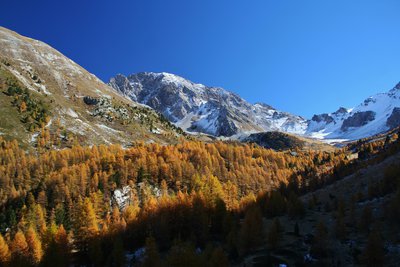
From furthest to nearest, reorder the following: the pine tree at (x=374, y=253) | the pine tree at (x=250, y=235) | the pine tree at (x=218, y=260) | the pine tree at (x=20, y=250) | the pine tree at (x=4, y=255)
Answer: the pine tree at (x=4, y=255)
the pine tree at (x=20, y=250)
the pine tree at (x=250, y=235)
the pine tree at (x=218, y=260)
the pine tree at (x=374, y=253)

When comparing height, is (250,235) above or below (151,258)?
below

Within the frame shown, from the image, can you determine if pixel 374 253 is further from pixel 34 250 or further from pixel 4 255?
pixel 4 255

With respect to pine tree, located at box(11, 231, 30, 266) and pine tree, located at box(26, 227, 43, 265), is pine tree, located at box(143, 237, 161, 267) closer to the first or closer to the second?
pine tree, located at box(11, 231, 30, 266)

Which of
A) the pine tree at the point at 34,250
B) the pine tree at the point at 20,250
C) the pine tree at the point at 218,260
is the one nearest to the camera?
the pine tree at the point at 218,260

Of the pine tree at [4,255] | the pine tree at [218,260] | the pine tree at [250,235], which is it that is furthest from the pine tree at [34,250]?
the pine tree at [250,235]

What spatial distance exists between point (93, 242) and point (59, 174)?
6669cm

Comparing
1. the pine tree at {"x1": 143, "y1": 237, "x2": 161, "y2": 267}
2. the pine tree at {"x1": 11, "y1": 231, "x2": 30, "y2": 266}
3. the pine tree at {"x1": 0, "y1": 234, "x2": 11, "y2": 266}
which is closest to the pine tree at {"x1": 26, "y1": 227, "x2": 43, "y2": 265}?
the pine tree at {"x1": 11, "y1": 231, "x2": 30, "y2": 266}

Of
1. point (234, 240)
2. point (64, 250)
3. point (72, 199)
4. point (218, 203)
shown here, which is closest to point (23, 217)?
point (72, 199)

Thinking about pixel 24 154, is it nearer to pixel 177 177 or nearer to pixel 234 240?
pixel 177 177

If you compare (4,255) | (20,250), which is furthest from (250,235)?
(4,255)

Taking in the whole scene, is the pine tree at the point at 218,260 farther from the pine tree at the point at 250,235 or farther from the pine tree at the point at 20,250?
the pine tree at the point at 20,250

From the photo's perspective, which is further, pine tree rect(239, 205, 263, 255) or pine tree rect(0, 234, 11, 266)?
pine tree rect(0, 234, 11, 266)

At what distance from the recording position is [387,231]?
83625mm

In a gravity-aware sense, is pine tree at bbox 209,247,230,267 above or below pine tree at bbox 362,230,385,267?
above
